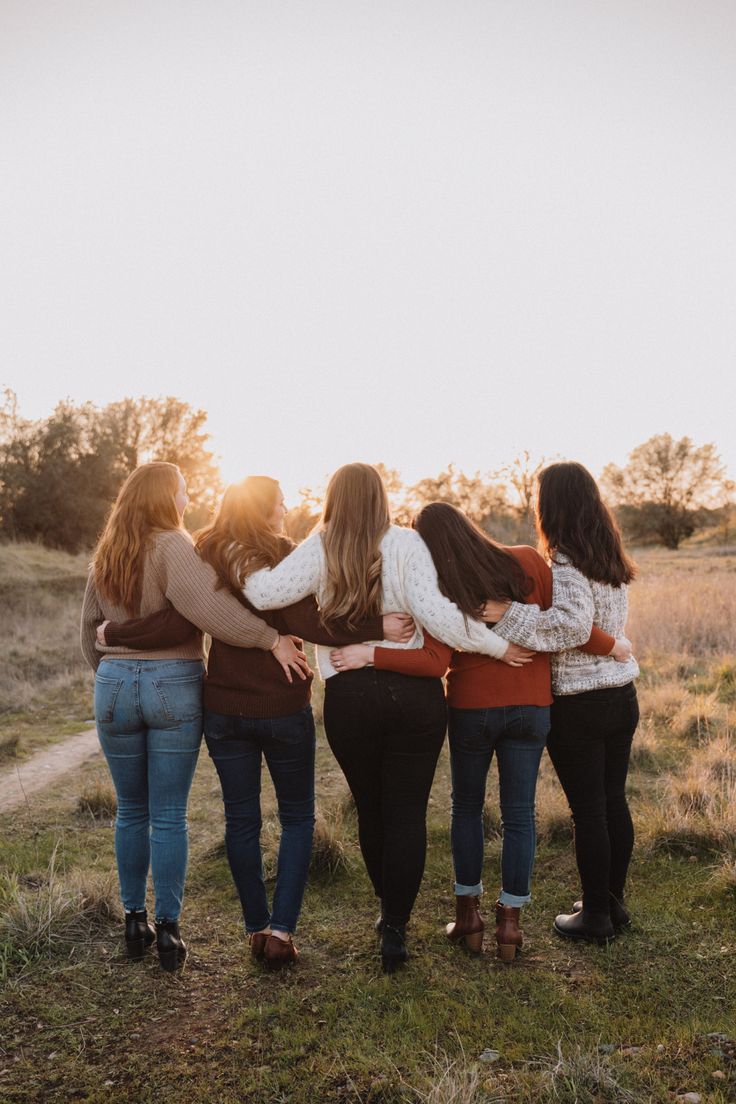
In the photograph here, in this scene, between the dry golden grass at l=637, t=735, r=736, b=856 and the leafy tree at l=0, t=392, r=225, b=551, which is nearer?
the dry golden grass at l=637, t=735, r=736, b=856

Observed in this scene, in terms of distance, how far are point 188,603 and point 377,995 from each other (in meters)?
1.67

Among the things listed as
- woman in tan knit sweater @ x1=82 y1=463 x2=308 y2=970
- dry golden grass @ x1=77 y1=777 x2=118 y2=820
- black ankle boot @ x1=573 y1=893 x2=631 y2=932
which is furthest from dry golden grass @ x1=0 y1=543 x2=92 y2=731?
black ankle boot @ x1=573 y1=893 x2=631 y2=932

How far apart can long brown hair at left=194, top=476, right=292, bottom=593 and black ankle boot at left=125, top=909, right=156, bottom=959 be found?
147 cm

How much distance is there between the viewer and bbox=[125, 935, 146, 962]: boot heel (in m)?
3.34

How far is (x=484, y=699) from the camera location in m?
3.16

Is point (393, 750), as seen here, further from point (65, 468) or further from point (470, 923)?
point (65, 468)

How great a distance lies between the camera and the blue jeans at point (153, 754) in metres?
3.18

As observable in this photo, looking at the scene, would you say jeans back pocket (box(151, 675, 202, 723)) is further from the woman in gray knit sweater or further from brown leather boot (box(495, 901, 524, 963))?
brown leather boot (box(495, 901, 524, 963))

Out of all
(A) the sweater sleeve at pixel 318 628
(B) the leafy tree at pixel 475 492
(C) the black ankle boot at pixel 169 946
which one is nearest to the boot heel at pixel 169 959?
(C) the black ankle boot at pixel 169 946

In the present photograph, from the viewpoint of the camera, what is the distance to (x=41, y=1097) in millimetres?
2479

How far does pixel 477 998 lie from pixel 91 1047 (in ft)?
4.54

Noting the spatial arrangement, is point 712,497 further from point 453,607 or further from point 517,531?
point 453,607

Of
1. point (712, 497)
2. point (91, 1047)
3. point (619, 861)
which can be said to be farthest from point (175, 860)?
point (712, 497)

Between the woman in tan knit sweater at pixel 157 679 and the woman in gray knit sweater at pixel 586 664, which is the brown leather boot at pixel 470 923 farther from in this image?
the woman in tan knit sweater at pixel 157 679
